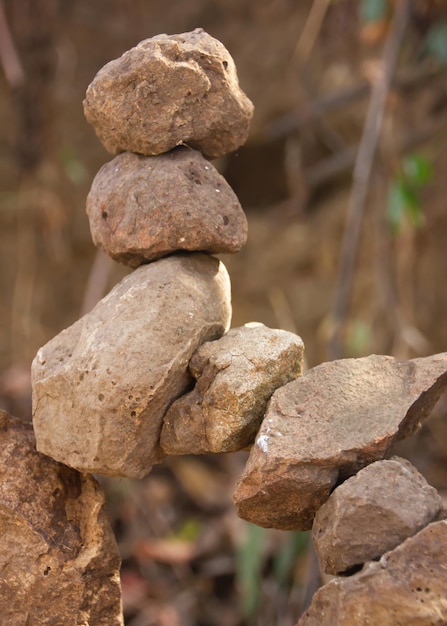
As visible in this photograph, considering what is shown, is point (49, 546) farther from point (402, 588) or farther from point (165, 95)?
point (165, 95)

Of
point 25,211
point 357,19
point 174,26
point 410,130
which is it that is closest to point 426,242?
point 410,130

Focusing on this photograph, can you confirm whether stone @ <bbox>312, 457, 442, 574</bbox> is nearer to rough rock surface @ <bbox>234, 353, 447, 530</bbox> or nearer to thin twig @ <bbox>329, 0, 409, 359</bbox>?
rough rock surface @ <bbox>234, 353, 447, 530</bbox>

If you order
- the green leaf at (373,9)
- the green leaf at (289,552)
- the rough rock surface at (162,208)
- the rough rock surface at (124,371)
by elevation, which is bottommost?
the green leaf at (289,552)

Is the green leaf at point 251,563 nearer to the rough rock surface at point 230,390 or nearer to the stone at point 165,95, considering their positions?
the rough rock surface at point 230,390

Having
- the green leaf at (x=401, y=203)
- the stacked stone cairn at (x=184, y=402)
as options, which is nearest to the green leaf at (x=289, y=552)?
the green leaf at (x=401, y=203)

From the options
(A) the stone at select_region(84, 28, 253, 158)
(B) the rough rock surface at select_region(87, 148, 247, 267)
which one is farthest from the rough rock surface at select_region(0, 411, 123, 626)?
(A) the stone at select_region(84, 28, 253, 158)

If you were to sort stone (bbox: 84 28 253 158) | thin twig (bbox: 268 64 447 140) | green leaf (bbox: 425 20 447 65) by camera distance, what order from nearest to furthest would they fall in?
1. stone (bbox: 84 28 253 158)
2. green leaf (bbox: 425 20 447 65)
3. thin twig (bbox: 268 64 447 140)

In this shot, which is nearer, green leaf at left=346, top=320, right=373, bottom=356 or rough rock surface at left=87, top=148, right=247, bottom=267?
rough rock surface at left=87, top=148, right=247, bottom=267
